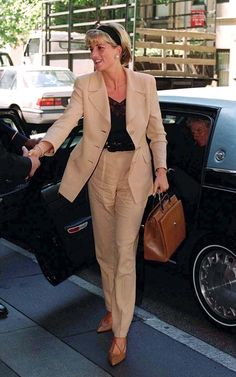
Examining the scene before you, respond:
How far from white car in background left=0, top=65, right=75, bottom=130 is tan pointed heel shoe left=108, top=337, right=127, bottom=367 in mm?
11902

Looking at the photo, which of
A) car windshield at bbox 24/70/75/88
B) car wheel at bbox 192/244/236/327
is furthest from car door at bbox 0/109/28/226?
car windshield at bbox 24/70/75/88

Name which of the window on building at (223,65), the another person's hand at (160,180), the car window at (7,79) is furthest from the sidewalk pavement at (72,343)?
the window on building at (223,65)

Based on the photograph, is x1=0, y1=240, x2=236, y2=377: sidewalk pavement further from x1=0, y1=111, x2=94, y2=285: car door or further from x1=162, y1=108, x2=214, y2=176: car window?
x1=162, y1=108, x2=214, y2=176: car window

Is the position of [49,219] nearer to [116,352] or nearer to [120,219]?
[120,219]

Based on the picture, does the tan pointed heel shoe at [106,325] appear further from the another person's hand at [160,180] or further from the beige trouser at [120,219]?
the another person's hand at [160,180]

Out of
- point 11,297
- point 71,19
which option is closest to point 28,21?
point 71,19

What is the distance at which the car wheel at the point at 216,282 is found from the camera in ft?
13.6

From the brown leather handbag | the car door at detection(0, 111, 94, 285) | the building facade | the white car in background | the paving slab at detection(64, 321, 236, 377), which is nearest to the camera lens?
the paving slab at detection(64, 321, 236, 377)

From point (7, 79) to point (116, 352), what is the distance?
1403 cm

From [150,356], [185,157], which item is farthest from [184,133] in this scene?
[150,356]

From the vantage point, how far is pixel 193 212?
4.40 metres

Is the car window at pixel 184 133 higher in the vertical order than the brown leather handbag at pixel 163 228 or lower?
higher

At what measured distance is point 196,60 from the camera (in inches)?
703

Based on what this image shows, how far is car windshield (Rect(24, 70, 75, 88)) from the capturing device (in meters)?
16.0
